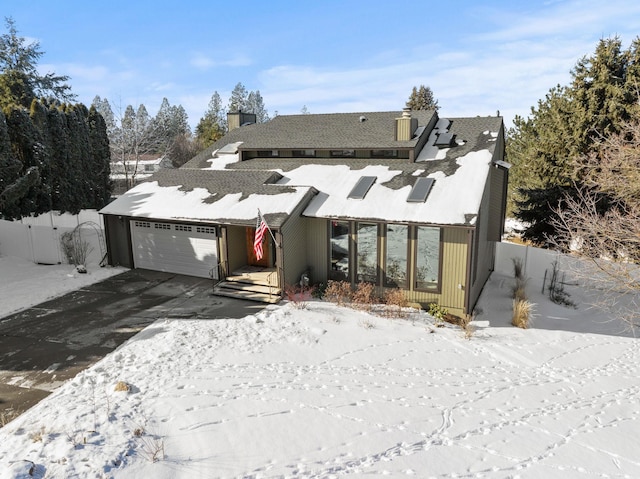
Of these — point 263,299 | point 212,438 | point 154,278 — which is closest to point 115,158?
point 154,278

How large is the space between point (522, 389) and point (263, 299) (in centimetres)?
794

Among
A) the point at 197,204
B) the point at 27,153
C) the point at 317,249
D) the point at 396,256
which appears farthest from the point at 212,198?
the point at 27,153

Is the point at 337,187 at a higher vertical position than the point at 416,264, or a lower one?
higher

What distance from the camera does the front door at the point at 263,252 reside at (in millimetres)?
16109

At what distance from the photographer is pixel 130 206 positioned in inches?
678

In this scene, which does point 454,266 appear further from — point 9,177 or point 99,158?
point 99,158

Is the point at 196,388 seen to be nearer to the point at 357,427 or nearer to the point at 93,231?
the point at 357,427

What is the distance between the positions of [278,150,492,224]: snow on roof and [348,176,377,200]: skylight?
155 millimetres

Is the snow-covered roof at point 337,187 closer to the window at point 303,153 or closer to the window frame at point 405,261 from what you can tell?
the window at point 303,153

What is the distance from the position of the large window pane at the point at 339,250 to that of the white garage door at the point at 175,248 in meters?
4.60

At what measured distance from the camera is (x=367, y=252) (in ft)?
46.8

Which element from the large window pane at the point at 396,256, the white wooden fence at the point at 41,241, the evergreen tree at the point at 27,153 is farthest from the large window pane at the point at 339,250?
the evergreen tree at the point at 27,153

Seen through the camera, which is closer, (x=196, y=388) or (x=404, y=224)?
(x=196, y=388)

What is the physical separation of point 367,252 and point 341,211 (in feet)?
5.43
